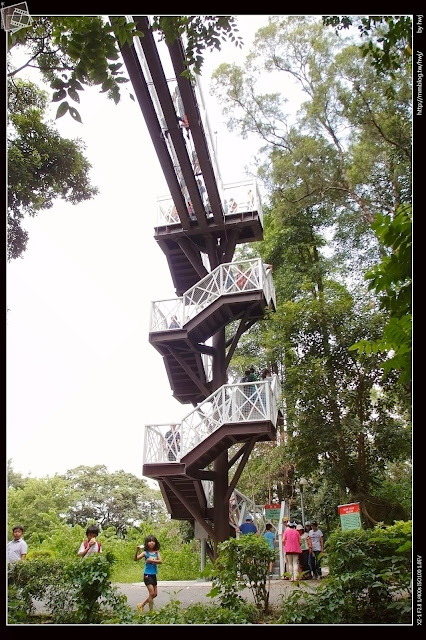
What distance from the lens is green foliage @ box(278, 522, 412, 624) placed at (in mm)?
3939

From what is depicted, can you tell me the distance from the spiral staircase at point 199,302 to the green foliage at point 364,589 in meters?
2.78

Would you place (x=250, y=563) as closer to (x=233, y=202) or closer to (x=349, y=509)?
(x=349, y=509)

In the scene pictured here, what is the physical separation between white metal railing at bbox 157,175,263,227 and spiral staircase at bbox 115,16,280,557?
2cm

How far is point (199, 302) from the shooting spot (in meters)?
8.06

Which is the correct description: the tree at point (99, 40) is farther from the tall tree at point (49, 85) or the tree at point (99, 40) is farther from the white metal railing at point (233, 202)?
the white metal railing at point (233, 202)

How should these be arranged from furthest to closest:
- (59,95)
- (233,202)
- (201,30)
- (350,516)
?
(233,202) → (350,516) → (201,30) → (59,95)

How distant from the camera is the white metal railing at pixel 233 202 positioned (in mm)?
8703

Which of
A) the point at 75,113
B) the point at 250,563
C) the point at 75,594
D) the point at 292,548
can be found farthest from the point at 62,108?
the point at 292,548

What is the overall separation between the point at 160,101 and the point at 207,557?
677 cm

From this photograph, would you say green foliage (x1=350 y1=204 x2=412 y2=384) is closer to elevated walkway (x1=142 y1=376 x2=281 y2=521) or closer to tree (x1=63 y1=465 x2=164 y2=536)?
elevated walkway (x1=142 y1=376 x2=281 y2=521)

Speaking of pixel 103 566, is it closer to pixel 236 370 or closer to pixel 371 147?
pixel 236 370

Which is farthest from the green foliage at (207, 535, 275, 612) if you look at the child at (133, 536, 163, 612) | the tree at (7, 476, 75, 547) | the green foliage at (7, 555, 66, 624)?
the tree at (7, 476, 75, 547)

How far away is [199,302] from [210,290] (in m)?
0.25

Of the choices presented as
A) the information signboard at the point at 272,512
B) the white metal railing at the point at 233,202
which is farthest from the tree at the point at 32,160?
the information signboard at the point at 272,512
